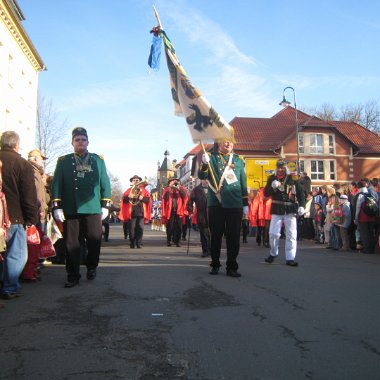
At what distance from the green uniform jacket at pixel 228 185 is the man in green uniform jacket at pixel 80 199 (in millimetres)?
1645

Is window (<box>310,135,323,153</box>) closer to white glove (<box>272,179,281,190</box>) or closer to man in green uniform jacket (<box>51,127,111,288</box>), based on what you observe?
white glove (<box>272,179,281,190</box>)

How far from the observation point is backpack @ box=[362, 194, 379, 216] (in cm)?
1119

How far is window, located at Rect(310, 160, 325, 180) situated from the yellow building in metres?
34.9

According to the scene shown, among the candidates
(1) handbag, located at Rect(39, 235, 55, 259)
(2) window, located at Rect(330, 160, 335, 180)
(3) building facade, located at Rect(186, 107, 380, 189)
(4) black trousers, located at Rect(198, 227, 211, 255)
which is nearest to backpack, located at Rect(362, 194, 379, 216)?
(4) black trousers, located at Rect(198, 227, 211, 255)

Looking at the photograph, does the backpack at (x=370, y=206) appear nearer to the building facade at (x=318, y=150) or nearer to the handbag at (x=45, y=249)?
the handbag at (x=45, y=249)

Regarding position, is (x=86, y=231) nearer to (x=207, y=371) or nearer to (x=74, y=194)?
(x=74, y=194)

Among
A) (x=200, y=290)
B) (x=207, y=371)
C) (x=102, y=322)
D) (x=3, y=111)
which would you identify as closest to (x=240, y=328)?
(x=207, y=371)

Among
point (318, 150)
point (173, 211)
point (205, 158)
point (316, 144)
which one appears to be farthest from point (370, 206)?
point (316, 144)

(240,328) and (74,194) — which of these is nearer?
(240,328)

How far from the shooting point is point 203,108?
727 cm

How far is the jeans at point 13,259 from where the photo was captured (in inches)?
199

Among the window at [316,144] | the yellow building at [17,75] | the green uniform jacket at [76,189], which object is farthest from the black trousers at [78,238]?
the window at [316,144]

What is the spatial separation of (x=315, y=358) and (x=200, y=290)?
243 centimetres

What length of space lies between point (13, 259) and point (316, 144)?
52.9 metres
